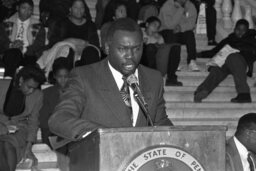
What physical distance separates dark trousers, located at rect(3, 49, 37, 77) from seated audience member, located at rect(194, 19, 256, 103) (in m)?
2.34

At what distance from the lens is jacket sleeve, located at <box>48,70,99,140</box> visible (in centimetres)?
393

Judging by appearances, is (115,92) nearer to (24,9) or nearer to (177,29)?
(24,9)

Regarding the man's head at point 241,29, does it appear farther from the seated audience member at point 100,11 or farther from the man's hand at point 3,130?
the man's hand at point 3,130

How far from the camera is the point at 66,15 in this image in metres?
11.6

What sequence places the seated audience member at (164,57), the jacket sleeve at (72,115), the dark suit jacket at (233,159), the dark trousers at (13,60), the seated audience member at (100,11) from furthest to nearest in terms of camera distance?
1. the seated audience member at (100,11)
2. the seated audience member at (164,57)
3. the dark trousers at (13,60)
4. the dark suit jacket at (233,159)
5. the jacket sleeve at (72,115)

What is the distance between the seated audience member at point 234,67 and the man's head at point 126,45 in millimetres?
6183

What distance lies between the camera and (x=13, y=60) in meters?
9.83

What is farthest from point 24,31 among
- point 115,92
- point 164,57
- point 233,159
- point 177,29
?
point 115,92

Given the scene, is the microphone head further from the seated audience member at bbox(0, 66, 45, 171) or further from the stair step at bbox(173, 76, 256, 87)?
the stair step at bbox(173, 76, 256, 87)

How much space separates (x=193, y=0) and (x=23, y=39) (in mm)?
3429

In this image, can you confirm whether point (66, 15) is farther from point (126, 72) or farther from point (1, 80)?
point (126, 72)

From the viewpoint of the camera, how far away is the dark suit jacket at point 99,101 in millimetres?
4206

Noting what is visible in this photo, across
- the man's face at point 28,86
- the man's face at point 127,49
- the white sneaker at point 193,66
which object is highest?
the white sneaker at point 193,66

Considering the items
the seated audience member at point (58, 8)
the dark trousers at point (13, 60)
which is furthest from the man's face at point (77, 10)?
the dark trousers at point (13, 60)
